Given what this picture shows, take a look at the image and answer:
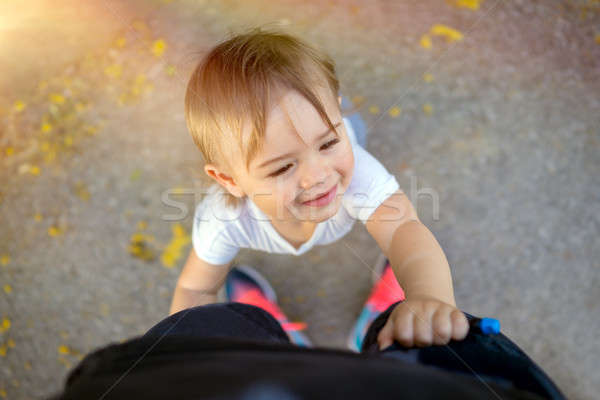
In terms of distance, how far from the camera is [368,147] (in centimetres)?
144

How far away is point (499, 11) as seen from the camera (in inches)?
57.5

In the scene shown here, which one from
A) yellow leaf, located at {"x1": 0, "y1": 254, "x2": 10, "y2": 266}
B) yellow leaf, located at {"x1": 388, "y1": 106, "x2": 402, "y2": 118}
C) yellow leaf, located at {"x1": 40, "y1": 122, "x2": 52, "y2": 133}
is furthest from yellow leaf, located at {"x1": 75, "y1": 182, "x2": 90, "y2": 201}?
yellow leaf, located at {"x1": 388, "y1": 106, "x2": 402, "y2": 118}

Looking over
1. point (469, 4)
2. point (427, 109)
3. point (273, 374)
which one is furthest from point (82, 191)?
point (469, 4)

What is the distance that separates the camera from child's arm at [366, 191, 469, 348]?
0.71 metres

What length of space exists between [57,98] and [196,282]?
3.10 ft

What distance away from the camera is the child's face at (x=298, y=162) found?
809mm

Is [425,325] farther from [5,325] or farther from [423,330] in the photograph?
[5,325]

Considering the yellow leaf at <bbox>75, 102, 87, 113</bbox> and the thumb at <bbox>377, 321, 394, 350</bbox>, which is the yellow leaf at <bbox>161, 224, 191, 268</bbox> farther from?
the thumb at <bbox>377, 321, 394, 350</bbox>

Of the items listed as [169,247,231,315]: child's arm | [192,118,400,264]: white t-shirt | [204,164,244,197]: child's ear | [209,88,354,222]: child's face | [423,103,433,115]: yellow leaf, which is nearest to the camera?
[209,88,354,222]: child's face

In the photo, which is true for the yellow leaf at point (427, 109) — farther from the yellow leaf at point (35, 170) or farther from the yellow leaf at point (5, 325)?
the yellow leaf at point (5, 325)

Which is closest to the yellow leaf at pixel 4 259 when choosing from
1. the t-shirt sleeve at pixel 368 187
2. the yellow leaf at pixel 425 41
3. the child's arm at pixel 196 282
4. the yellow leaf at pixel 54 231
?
the yellow leaf at pixel 54 231

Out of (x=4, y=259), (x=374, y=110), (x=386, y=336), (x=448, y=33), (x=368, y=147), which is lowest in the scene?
(x=4, y=259)

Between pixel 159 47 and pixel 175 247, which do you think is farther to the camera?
pixel 159 47

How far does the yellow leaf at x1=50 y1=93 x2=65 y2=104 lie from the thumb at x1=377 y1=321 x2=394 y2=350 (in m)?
1.45
